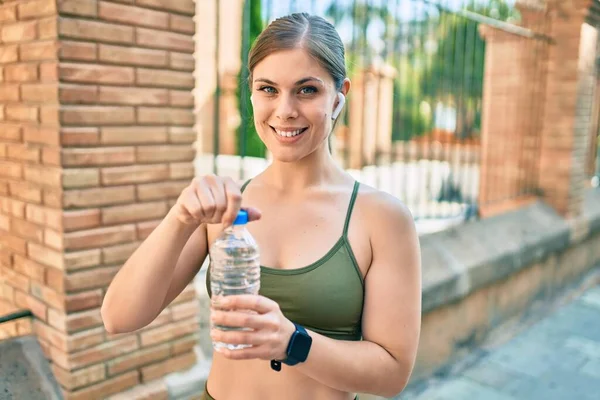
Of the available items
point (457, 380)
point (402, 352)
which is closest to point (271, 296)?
point (402, 352)

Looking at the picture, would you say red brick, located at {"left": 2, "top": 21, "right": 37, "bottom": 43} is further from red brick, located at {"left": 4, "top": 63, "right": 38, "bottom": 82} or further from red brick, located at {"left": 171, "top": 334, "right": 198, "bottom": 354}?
red brick, located at {"left": 171, "top": 334, "right": 198, "bottom": 354}

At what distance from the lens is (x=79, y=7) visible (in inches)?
98.8

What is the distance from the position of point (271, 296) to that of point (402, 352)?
38 cm

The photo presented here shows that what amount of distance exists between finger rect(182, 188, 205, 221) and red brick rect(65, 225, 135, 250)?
4.92 feet

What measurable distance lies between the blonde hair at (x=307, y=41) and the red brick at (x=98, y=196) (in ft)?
4.32

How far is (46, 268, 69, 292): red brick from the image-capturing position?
260 centimetres

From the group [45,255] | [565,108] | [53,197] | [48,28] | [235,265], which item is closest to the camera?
[235,265]

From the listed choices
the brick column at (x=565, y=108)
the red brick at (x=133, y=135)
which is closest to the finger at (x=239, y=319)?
the red brick at (x=133, y=135)

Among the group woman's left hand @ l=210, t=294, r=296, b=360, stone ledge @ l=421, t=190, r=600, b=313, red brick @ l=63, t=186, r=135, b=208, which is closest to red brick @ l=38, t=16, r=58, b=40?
red brick @ l=63, t=186, r=135, b=208

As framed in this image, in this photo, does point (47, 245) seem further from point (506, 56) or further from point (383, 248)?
point (506, 56)

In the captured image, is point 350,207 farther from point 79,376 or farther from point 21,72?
point 21,72

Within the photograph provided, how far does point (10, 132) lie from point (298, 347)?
2.18m

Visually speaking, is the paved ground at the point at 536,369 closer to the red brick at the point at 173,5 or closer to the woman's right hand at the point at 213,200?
the red brick at the point at 173,5

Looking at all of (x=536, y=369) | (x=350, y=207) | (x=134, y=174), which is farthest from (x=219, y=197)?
(x=536, y=369)
